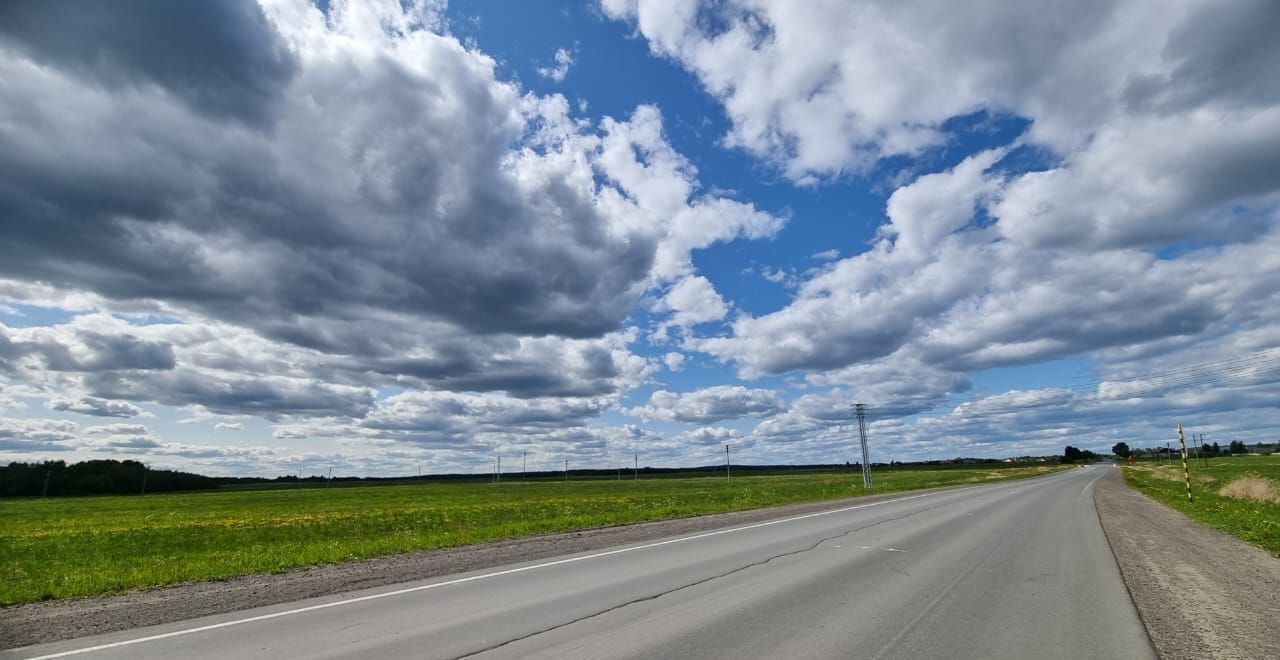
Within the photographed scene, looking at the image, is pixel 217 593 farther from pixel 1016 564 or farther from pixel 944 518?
pixel 944 518

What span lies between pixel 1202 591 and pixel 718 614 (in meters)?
7.83

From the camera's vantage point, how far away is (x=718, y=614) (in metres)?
7.91

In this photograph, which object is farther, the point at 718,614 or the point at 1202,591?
the point at 1202,591

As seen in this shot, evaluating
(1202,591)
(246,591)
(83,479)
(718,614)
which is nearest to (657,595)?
(718,614)

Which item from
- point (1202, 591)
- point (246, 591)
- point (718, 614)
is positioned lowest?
point (1202, 591)

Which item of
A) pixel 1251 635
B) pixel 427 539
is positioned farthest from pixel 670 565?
pixel 427 539

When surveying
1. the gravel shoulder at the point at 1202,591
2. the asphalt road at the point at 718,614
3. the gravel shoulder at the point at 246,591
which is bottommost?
the gravel shoulder at the point at 1202,591

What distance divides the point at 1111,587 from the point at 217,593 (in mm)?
14609

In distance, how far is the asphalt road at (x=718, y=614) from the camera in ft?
21.7

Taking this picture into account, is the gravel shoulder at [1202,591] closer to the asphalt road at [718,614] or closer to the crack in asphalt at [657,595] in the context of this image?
the asphalt road at [718,614]

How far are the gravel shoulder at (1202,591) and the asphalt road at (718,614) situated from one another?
13.0 inches

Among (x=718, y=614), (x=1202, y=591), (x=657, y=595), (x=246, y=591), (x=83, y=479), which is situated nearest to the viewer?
(x=718, y=614)

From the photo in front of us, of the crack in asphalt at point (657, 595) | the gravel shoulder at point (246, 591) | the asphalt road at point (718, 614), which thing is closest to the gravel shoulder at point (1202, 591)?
the asphalt road at point (718, 614)

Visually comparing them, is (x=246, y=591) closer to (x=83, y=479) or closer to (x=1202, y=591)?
(x=1202, y=591)
